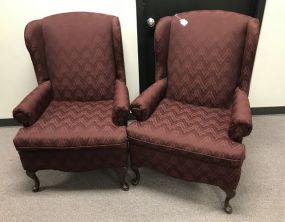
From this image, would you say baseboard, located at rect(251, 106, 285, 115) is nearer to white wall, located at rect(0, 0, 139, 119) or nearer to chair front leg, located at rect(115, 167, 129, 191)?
white wall, located at rect(0, 0, 139, 119)

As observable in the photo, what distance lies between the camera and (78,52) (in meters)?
1.88

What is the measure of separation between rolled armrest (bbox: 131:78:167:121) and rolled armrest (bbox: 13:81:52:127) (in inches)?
23.9

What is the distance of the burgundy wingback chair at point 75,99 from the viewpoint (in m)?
1.58

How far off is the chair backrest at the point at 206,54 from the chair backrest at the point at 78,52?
342mm

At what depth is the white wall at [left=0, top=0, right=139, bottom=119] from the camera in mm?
1978

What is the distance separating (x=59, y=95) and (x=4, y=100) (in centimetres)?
73

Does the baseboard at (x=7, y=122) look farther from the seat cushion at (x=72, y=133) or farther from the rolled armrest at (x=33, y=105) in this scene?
the seat cushion at (x=72, y=133)

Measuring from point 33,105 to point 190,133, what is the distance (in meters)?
0.96

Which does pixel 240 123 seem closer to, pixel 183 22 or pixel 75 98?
pixel 183 22

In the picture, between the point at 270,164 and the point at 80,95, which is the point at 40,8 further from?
the point at 270,164

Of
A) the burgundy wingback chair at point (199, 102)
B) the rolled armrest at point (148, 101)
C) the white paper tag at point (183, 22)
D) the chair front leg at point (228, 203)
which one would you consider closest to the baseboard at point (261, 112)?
the rolled armrest at point (148, 101)

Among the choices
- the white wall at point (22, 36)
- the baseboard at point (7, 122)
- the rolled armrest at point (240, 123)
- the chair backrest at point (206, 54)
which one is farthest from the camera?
the baseboard at point (7, 122)

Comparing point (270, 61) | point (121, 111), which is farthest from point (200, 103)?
point (270, 61)

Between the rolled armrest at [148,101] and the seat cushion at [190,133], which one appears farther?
the rolled armrest at [148,101]
